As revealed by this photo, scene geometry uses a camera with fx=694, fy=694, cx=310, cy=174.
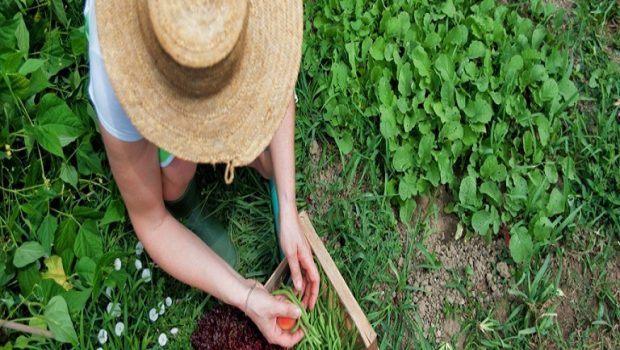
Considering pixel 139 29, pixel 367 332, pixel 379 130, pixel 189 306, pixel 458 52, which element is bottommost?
pixel 189 306

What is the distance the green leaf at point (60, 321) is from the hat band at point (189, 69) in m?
1.12

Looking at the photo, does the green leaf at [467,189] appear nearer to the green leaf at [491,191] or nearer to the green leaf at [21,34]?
the green leaf at [491,191]

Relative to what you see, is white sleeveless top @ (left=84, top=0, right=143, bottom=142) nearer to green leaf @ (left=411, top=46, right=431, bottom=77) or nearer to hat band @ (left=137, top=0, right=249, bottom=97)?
hat band @ (left=137, top=0, right=249, bottom=97)

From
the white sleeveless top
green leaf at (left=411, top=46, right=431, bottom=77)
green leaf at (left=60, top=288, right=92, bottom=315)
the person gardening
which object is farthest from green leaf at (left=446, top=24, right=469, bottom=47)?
green leaf at (left=60, top=288, right=92, bottom=315)

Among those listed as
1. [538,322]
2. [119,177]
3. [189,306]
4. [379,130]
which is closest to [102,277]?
[189,306]

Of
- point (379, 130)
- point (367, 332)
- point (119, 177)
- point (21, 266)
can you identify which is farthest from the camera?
point (379, 130)

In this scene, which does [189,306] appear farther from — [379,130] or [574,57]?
[574,57]

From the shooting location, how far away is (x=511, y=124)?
2510 millimetres

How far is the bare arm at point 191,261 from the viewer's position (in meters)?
1.88

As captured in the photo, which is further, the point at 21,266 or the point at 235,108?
the point at 21,266

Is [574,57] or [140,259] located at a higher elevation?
[574,57]

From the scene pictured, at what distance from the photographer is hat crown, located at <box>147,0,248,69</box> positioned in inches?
→ 48.3

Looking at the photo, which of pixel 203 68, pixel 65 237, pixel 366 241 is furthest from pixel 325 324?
pixel 203 68

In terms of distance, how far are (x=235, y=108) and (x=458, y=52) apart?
1369 millimetres
